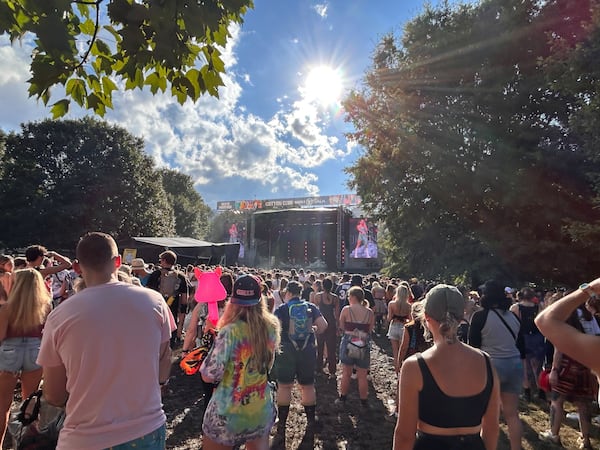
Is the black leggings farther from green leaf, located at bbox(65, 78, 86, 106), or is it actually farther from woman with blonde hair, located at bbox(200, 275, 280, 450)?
green leaf, located at bbox(65, 78, 86, 106)

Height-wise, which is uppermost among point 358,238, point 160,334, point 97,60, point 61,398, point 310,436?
point 358,238

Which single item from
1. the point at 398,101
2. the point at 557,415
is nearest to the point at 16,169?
the point at 398,101

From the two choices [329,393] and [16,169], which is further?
[16,169]

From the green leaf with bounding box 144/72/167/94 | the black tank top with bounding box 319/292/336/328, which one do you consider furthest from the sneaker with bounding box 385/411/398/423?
the green leaf with bounding box 144/72/167/94

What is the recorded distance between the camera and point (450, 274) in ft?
48.1

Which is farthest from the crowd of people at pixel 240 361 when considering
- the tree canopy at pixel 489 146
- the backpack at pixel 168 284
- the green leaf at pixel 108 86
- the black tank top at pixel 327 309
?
the tree canopy at pixel 489 146

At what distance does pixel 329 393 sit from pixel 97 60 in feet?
18.2

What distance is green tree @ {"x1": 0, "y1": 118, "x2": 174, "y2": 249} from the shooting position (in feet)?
80.1

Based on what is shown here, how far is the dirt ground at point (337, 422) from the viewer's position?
4.44 metres

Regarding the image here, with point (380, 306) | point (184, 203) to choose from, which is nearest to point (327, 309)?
point (380, 306)

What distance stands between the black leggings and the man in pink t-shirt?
4.48 feet

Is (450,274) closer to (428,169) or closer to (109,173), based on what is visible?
(428,169)

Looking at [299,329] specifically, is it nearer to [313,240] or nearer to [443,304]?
[443,304]

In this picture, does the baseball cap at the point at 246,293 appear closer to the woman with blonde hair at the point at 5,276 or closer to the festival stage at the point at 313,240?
the woman with blonde hair at the point at 5,276
